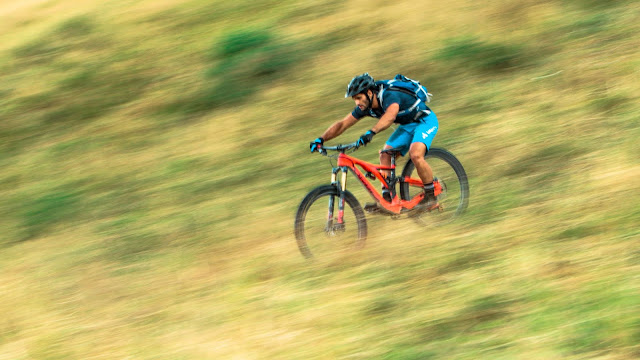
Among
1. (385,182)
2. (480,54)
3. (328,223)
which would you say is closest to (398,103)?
(385,182)

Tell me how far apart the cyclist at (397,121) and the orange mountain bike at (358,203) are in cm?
9

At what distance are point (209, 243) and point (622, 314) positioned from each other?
491 centimetres

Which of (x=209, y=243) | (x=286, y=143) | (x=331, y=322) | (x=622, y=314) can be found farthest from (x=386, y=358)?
(x=286, y=143)

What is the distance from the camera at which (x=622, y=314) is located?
16.9ft

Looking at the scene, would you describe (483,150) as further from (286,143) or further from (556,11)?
Result: (556,11)

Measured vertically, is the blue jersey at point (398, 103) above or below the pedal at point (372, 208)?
above

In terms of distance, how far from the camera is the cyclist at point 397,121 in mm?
7359

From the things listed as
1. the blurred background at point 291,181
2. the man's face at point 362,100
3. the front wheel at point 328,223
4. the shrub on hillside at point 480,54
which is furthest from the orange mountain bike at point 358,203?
the shrub on hillside at point 480,54

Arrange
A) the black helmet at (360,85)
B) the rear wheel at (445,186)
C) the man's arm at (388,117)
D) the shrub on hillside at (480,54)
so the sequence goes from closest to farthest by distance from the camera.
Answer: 1. the man's arm at (388,117)
2. the black helmet at (360,85)
3. the rear wheel at (445,186)
4. the shrub on hillside at (480,54)

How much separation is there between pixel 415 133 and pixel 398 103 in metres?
0.37

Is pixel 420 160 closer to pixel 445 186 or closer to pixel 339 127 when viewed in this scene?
pixel 445 186

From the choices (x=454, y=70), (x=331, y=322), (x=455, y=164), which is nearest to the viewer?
(x=331, y=322)

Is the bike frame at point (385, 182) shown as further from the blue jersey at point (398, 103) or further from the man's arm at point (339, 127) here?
the blue jersey at point (398, 103)

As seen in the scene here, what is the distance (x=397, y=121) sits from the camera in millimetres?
7781
